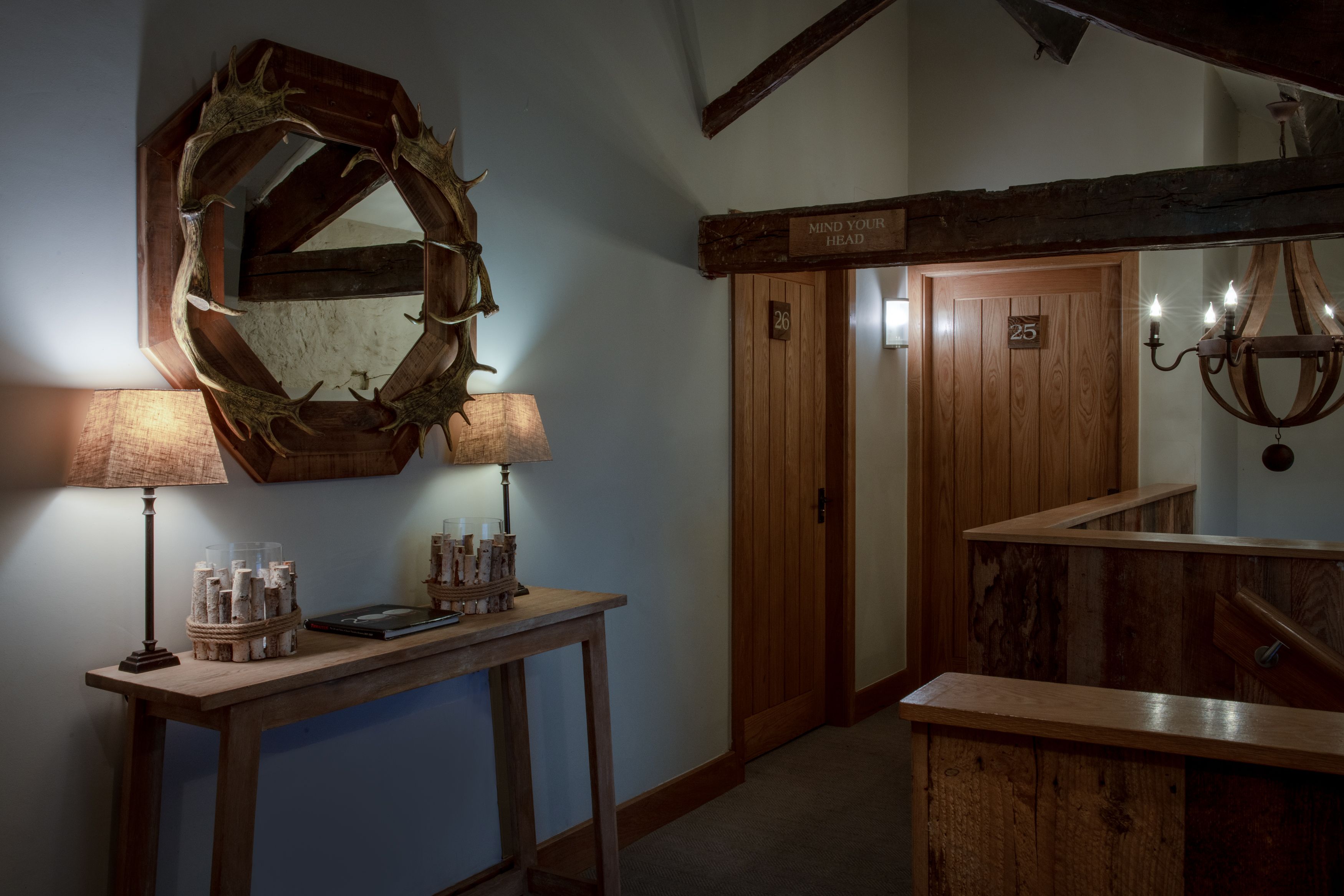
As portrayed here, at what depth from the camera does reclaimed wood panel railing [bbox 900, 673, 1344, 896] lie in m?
1.13

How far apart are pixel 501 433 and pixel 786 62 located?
1.91 meters

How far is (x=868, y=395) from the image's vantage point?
188 inches

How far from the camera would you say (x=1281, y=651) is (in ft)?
8.15

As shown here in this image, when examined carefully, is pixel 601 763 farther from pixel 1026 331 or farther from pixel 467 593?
pixel 1026 331

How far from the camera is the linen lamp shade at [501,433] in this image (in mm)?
2541

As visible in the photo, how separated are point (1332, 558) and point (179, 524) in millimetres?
2816

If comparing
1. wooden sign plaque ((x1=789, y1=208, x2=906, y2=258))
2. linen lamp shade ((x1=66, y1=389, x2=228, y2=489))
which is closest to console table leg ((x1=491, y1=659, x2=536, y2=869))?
linen lamp shade ((x1=66, y1=389, x2=228, y2=489))

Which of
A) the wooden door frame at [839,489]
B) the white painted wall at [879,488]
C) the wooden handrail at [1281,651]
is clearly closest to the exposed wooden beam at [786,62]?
the wooden door frame at [839,489]

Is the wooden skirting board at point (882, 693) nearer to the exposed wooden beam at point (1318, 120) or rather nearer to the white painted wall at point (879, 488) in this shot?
the white painted wall at point (879, 488)

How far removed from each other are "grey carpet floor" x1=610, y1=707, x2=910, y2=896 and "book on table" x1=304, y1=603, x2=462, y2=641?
1192 millimetres

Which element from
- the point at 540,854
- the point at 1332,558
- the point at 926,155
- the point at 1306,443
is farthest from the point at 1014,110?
the point at 540,854

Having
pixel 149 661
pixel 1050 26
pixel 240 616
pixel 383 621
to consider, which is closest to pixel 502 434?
pixel 383 621

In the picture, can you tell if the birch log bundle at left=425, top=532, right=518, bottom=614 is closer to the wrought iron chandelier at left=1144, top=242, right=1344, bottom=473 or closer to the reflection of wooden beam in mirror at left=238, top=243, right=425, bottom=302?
the reflection of wooden beam in mirror at left=238, top=243, right=425, bottom=302

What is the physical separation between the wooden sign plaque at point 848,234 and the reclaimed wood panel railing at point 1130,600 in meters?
0.95
